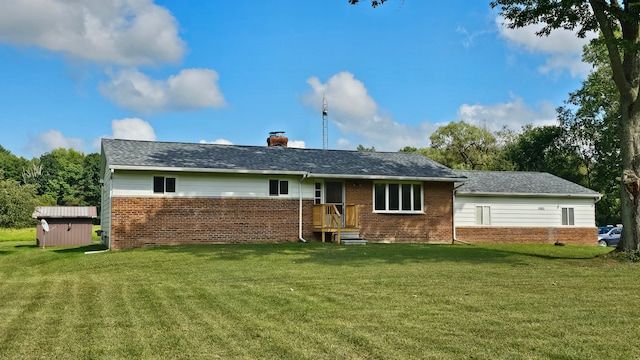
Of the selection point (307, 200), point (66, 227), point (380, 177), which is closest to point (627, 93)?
point (380, 177)

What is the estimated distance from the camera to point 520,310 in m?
7.09

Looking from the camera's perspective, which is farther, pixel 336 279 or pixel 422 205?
pixel 422 205

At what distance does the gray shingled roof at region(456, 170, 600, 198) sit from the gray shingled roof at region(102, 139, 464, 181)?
2506mm

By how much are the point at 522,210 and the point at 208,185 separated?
47.3 feet

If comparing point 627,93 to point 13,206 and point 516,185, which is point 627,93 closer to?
point 516,185

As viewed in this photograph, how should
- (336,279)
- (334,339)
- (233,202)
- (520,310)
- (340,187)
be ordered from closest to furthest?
(334,339)
(520,310)
(336,279)
(233,202)
(340,187)

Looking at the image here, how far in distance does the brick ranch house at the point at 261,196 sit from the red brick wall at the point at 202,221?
0.11 ft

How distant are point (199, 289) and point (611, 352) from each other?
20.8 feet

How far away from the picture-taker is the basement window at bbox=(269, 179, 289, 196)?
20.3 meters

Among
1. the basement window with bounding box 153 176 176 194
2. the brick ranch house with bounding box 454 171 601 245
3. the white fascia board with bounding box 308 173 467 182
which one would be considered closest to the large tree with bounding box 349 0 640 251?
the white fascia board with bounding box 308 173 467 182

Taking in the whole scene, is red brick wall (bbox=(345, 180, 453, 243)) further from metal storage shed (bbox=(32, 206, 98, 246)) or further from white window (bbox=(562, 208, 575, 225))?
metal storage shed (bbox=(32, 206, 98, 246))

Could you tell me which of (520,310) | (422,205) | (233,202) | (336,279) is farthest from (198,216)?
(520,310)

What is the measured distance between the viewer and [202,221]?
19297mm

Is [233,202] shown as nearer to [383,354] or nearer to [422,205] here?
[422,205]
